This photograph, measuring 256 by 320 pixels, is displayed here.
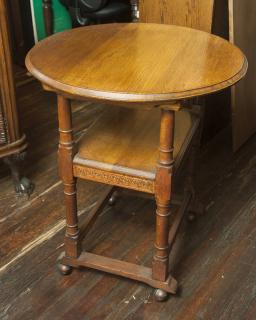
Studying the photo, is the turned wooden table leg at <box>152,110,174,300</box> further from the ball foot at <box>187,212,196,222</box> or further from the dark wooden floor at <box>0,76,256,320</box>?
the ball foot at <box>187,212,196,222</box>

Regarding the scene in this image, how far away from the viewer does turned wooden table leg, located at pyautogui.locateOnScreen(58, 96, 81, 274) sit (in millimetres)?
1313

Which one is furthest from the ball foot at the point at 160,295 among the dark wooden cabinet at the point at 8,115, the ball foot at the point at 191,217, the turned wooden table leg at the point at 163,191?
the dark wooden cabinet at the point at 8,115

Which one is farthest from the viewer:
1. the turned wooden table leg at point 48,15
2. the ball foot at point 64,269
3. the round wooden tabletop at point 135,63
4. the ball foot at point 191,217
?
the turned wooden table leg at point 48,15

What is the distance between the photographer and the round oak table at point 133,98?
3.86ft

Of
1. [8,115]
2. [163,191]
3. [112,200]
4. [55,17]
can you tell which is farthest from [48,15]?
[163,191]

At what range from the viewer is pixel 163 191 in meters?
1.31

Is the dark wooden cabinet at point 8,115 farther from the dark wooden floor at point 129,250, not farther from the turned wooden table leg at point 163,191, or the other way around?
the turned wooden table leg at point 163,191

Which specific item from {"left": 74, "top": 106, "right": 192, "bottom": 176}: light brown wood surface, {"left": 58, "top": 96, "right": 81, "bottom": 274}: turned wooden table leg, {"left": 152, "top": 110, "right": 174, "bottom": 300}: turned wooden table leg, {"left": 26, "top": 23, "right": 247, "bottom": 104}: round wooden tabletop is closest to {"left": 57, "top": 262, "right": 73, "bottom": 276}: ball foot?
{"left": 58, "top": 96, "right": 81, "bottom": 274}: turned wooden table leg

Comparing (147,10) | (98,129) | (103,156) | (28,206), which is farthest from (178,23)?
(28,206)

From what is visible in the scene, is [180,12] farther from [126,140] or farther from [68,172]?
[68,172]

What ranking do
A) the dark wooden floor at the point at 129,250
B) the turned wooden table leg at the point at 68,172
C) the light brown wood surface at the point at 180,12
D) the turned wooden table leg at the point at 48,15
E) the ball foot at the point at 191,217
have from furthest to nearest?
the turned wooden table leg at the point at 48,15 < the ball foot at the point at 191,217 < the light brown wood surface at the point at 180,12 < the dark wooden floor at the point at 129,250 < the turned wooden table leg at the point at 68,172

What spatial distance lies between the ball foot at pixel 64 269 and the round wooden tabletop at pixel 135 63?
25.6 inches

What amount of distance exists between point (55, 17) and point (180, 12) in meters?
1.33

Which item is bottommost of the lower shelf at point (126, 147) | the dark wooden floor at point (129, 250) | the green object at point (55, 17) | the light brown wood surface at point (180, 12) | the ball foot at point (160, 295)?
the dark wooden floor at point (129, 250)
